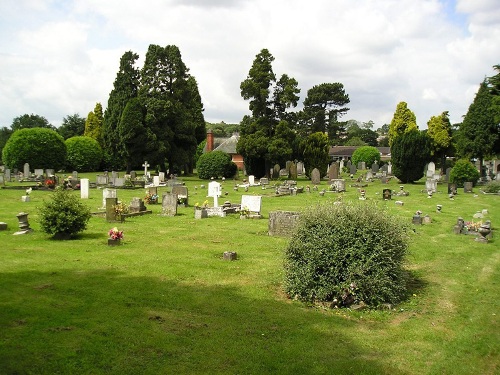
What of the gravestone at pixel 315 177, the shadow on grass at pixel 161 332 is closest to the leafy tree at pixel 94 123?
the gravestone at pixel 315 177

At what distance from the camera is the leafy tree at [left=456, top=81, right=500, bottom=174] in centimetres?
5006

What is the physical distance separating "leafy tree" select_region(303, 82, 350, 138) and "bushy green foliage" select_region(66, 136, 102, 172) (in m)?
46.7

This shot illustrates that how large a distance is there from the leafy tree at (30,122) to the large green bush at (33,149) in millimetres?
59907

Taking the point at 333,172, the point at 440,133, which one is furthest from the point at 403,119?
the point at 333,172

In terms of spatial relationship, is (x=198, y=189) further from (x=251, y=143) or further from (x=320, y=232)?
(x=320, y=232)

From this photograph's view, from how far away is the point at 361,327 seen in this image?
8.72 meters

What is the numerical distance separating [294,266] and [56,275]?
5621 mm

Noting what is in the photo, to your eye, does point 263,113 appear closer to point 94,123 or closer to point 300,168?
point 300,168

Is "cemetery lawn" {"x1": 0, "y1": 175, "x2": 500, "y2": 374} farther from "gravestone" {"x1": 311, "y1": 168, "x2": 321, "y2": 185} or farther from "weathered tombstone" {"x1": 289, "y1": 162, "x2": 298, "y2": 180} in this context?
"weathered tombstone" {"x1": 289, "y1": 162, "x2": 298, "y2": 180}

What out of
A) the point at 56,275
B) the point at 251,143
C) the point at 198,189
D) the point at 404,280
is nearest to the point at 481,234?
the point at 404,280

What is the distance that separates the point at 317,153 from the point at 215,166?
11.3 meters

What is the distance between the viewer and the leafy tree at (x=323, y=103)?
96.1m

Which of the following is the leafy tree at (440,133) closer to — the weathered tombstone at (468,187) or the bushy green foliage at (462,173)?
the bushy green foliage at (462,173)

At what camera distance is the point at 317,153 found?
166 ft
